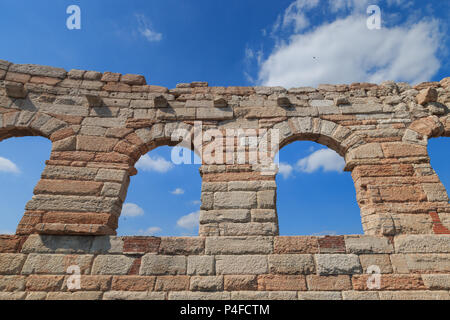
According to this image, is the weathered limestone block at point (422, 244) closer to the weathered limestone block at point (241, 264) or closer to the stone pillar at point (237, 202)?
Answer: the stone pillar at point (237, 202)

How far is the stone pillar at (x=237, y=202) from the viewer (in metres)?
3.72

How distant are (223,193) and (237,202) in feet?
0.91

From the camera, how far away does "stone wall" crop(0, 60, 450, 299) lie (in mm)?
3312

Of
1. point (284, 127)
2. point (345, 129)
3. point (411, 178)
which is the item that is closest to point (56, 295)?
point (284, 127)

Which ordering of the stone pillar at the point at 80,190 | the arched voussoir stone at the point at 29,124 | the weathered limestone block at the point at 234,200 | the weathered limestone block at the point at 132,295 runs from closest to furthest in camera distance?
the weathered limestone block at the point at 132,295
the stone pillar at the point at 80,190
the weathered limestone block at the point at 234,200
the arched voussoir stone at the point at 29,124

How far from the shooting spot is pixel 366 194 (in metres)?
4.06

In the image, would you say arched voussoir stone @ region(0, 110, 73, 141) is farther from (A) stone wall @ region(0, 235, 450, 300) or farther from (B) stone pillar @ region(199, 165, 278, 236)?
(B) stone pillar @ region(199, 165, 278, 236)

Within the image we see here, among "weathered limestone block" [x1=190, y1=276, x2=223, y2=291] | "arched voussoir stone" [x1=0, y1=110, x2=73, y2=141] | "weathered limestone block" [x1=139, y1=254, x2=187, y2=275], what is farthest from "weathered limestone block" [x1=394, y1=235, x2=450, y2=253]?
"arched voussoir stone" [x1=0, y1=110, x2=73, y2=141]

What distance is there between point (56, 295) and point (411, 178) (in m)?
5.61

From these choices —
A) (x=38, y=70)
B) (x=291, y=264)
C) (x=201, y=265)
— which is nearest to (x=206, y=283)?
(x=201, y=265)

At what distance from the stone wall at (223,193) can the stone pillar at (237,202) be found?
0.02m

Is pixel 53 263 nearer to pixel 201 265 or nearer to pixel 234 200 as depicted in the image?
pixel 201 265

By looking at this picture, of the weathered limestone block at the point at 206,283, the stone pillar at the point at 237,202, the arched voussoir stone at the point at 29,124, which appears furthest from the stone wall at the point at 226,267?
the arched voussoir stone at the point at 29,124
